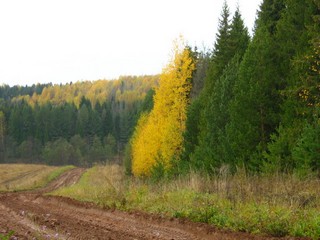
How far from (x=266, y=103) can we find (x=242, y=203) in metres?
11.1

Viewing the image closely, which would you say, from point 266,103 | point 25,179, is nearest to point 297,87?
point 266,103

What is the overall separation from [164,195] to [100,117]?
13788 cm

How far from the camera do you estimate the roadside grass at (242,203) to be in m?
8.99

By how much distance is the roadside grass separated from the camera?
8.99 metres

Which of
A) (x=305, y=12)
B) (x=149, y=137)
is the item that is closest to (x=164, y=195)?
(x=305, y=12)

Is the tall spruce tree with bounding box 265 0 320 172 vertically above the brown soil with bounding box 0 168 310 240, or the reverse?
the tall spruce tree with bounding box 265 0 320 172

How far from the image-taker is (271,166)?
58.1 ft

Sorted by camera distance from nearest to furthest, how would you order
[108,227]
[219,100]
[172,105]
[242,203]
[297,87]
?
[108,227] < [242,203] < [297,87] < [219,100] < [172,105]

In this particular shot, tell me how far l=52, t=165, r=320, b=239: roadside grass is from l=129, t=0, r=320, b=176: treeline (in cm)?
115

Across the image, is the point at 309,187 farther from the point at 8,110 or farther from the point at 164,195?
the point at 8,110

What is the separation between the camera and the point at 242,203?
37.0ft

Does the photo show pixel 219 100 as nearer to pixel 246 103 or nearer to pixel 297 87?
pixel 246 103

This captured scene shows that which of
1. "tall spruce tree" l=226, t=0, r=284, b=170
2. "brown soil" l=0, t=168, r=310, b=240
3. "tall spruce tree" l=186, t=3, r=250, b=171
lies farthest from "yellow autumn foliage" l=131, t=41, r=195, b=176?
"brown soil" l=0, t=168, r=310, b=240

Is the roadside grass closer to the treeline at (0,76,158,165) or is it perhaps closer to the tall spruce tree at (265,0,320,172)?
the tall spruce tree at (265,0,320,172)
